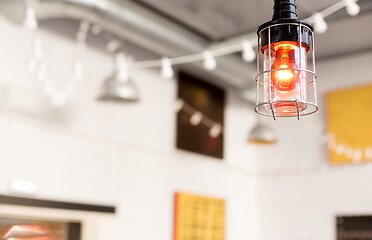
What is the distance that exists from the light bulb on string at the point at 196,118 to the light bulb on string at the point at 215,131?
0.73ft

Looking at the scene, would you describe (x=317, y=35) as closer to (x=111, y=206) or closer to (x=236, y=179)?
(x=236, y=179)

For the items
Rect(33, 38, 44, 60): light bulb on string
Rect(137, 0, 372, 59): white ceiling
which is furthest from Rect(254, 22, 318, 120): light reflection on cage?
Rect(137, 0, 372, 59): white ceiling

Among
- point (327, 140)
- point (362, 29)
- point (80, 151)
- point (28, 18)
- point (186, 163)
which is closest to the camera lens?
point (28, 18)

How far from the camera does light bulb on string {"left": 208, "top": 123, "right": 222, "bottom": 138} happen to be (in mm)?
6355

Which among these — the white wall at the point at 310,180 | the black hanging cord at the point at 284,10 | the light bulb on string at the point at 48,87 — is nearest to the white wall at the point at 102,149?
the light bulb on string at the point at 48,87

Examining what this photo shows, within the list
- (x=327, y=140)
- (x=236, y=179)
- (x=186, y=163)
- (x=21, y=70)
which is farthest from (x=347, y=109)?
(x=21, y=70)

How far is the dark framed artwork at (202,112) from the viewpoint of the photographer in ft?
19.6

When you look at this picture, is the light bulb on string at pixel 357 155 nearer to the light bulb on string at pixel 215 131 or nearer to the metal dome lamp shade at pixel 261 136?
the metal dome lamp shade at pixel 261 136

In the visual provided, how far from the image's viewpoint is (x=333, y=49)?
6.30 m

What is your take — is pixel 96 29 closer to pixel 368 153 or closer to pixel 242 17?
pixel 242 17

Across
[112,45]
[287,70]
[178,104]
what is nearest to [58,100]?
[112,45]

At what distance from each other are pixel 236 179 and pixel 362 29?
2354mm

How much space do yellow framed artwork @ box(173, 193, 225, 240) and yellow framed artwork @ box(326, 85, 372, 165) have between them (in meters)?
1.49

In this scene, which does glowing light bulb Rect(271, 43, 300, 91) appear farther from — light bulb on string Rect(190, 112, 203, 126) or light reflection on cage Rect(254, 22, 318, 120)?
light bulb on string Rect(190, 112, 203, 126)
